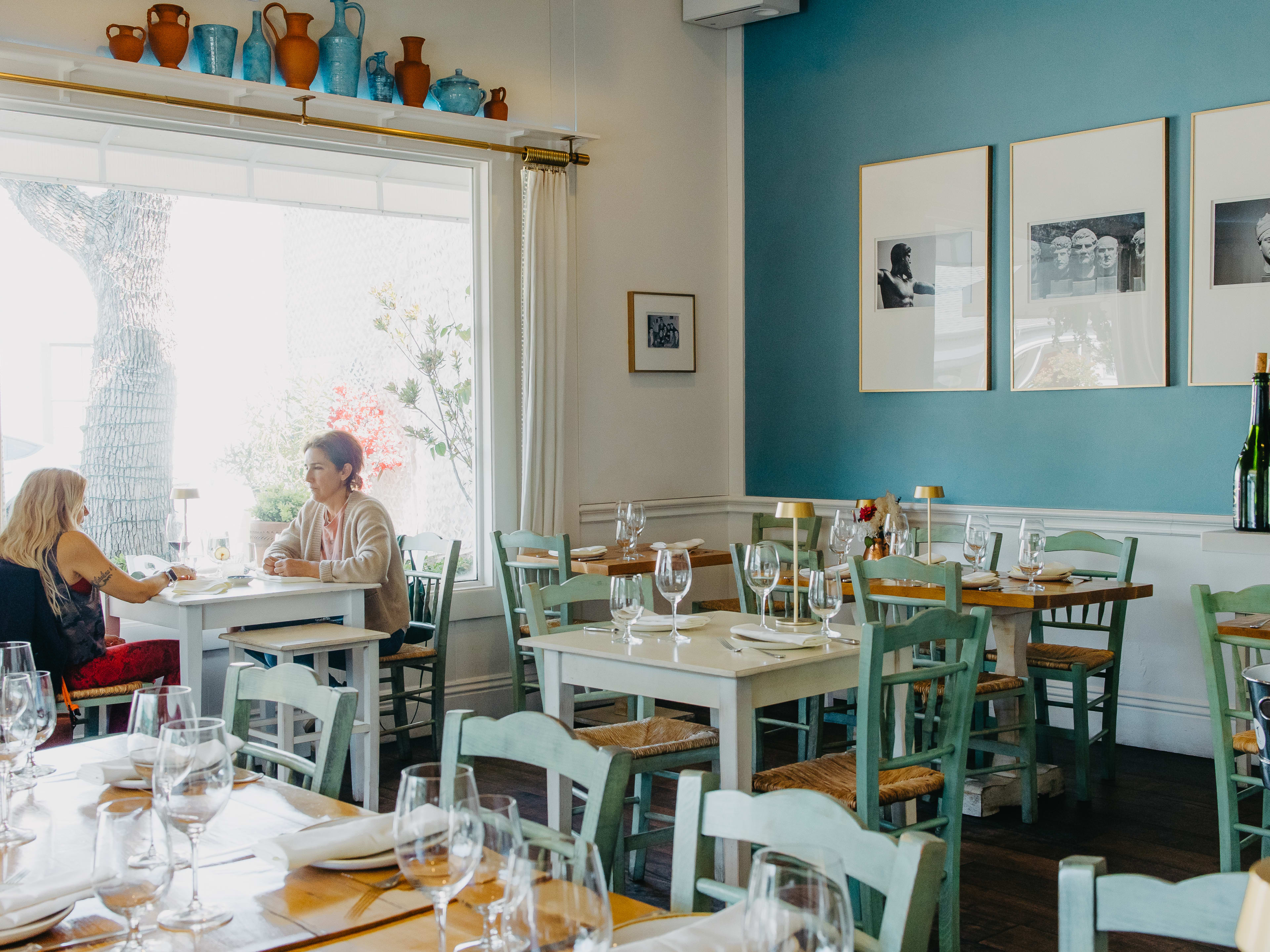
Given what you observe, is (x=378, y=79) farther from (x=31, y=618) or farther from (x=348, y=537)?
(x=31, y=618)

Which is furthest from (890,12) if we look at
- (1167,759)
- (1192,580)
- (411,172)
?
(1167,759)

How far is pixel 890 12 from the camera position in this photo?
6078mm

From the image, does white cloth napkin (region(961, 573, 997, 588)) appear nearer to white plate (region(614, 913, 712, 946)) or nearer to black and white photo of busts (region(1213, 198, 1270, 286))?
black and white photo of busts (region(1213, 198, 1270, 286))

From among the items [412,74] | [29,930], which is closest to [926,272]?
[412,74]

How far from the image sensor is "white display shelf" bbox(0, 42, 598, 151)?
4496 millimetres

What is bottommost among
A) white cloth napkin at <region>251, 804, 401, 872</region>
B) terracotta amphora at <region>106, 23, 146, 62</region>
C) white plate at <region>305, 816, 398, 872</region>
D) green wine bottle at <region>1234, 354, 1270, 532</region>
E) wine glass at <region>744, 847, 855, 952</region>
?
white plate at <region>305, 816, 398, 872</region>

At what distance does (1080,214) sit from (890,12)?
5.03 ft

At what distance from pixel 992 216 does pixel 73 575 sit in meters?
4.26

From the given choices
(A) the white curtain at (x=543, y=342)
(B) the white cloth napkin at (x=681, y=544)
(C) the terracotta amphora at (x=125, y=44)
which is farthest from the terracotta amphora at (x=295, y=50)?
(B) the white cloth napkin at (x=681, y=544)

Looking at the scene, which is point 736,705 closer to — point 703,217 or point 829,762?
point 829,762

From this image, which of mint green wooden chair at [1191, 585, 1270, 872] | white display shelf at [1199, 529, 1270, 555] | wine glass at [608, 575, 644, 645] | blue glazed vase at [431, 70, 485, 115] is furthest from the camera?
blue glazed vase at [431, 70, 485, 115]

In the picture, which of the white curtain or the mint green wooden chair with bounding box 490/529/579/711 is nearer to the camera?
the mint green wooden chair with bounding box 490/529/579/711

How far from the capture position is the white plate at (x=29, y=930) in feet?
4.51

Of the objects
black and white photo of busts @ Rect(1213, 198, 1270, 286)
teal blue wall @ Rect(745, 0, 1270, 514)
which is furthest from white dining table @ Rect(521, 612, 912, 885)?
black and white photo of busts @ Rect(1213, 198, 1270, 286)
